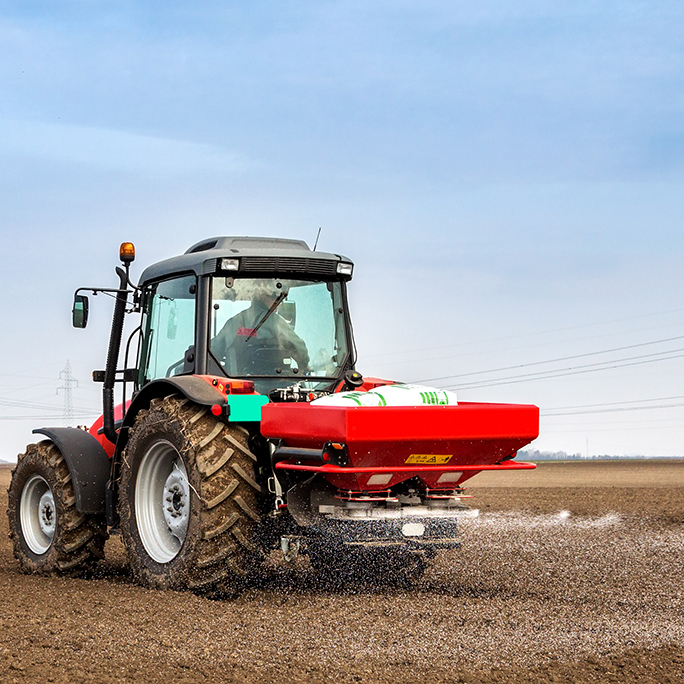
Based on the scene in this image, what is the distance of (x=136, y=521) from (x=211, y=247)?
220 cm

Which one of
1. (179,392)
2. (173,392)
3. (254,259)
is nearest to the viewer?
(179,392)

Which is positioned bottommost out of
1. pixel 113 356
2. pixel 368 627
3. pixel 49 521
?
pixel 368 627

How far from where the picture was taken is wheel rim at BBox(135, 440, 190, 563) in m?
7.24

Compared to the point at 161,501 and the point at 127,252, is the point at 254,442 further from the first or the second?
the point at 127,252

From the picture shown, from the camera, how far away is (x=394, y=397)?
6.82 meters

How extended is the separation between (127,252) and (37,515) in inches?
106

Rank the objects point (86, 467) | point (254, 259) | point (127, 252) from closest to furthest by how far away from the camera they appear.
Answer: point (254, 259) → point (86, 467) → point (127, 252)

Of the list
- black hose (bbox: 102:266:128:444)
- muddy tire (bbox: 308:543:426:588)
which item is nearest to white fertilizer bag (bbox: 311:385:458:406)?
muddy tire (bbox: 308:543:426:588)

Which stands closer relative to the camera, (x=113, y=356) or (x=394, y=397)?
(x=394, y=397)

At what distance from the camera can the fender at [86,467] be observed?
8414 millimetres

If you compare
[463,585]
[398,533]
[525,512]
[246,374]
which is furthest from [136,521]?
[525,512]

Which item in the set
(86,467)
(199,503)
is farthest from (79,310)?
(199,503)

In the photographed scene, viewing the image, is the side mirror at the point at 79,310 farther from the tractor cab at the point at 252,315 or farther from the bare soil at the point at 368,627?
the bare soil at the point at 368,627

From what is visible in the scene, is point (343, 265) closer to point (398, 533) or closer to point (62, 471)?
point (398, 533)
